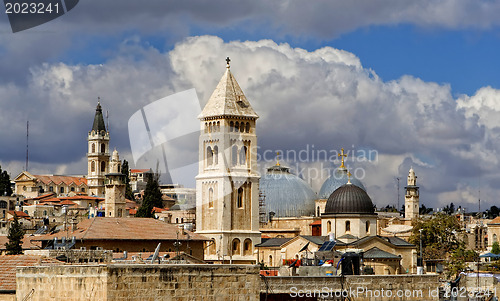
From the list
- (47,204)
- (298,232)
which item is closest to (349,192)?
(298,232)

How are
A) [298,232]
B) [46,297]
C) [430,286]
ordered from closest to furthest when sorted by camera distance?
[46,297] < [430,286] < [298,232]

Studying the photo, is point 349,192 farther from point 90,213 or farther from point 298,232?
point 90,213

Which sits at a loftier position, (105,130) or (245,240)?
(105,130)

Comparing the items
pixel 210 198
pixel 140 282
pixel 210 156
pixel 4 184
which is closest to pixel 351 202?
pixel 210 198

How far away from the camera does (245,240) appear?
80.2 meters

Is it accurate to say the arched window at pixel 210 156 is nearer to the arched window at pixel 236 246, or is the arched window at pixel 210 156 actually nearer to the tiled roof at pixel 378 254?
the arched window at pixel 236 246

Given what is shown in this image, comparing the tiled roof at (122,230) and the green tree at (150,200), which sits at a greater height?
the green tree at (150,200)

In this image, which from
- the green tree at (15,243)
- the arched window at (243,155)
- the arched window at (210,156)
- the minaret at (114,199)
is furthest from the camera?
the minaret at (114,199)

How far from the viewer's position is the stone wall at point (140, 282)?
A: 19484 millimetres

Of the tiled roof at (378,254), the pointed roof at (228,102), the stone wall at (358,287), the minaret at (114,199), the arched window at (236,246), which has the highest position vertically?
the pointed roof at (228,102)

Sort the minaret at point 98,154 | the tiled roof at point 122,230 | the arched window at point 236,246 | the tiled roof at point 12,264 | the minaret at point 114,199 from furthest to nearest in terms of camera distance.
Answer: the minaret at point 98,154 < the minaret at point 114,199 < the arched window at point 236,246 < the tiled roof at point 122,230 < the tiled roof at point 12,264

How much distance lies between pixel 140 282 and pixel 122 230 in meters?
Result: 44.6

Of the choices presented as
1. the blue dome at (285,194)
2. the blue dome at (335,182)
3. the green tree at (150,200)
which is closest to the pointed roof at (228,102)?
the green tree at (150,200)

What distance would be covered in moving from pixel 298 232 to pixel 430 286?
65.8 metres
